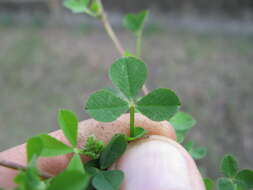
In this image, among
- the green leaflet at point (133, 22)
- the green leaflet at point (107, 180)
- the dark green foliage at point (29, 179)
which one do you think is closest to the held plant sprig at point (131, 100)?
the green leaflet at point (107, 180)

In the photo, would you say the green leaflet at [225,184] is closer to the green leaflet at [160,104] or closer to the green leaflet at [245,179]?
the green leaflet at [245,179]

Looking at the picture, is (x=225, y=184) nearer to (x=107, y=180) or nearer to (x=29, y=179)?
(x=107, y=180)

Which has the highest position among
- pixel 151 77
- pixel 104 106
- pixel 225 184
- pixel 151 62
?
pixel 104 106

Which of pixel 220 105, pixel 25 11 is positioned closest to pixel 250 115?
pixel 220 105

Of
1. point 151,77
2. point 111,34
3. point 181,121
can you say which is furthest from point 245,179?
point 151,77

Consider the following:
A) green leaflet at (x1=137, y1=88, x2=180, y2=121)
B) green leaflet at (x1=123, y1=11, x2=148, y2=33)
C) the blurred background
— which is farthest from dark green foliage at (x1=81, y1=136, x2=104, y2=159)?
the blurred background

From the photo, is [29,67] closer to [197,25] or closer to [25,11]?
[25,11]
